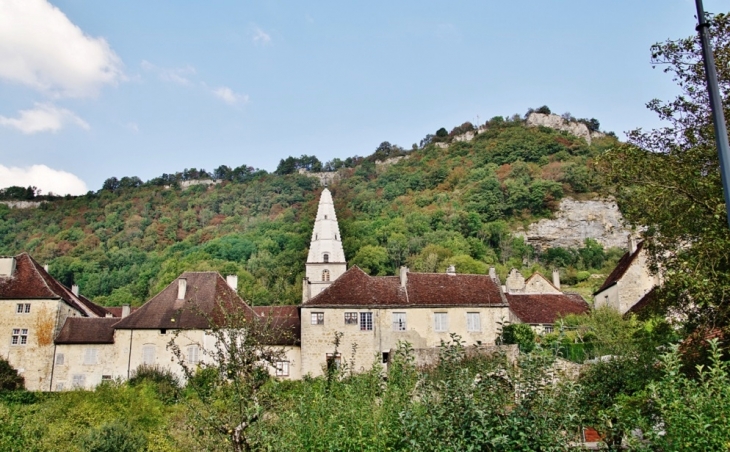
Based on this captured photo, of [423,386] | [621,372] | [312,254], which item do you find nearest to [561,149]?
[312,254]

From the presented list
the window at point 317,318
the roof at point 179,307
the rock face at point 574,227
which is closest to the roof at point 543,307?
the window at point 317,318

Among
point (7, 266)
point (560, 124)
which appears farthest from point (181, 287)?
point (560, 124)

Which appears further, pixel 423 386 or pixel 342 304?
pixel 342 304

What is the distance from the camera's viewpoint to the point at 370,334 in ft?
113

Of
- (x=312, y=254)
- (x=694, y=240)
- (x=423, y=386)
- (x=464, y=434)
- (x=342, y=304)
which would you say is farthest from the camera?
(x=312, y=254)

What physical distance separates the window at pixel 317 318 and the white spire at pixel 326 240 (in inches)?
708

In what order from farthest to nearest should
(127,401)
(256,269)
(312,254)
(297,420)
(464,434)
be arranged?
(256,269), (312,254), (127,401), (297,420), (464,434)

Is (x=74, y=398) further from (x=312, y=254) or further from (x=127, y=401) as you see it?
(x=312, y=254)

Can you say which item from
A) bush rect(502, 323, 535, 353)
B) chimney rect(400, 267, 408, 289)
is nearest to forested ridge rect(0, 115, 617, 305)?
chimney rect(400, 267, 408, 289)

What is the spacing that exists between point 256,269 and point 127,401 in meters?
57.7

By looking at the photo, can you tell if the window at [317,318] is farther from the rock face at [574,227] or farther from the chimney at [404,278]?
the rock face at [574,227]

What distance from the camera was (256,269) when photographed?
8431 cm

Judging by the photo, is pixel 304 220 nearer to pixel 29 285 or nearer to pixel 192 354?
pixel 29 285

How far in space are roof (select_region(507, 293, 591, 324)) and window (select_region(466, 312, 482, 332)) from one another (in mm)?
8791
